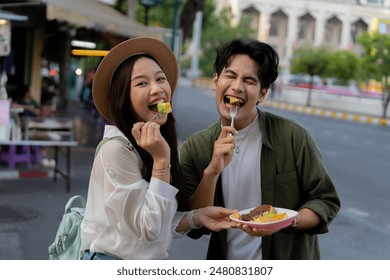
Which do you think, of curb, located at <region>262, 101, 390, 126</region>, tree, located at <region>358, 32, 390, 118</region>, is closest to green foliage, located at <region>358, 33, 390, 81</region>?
tree, located at <region>358, 32, 390, 118</region>

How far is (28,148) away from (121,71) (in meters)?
7.56

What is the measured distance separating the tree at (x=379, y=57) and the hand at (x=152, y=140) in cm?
Answer: 2536

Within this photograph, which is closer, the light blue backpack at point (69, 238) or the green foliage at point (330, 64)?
the light blue backpack at point (69, 238)

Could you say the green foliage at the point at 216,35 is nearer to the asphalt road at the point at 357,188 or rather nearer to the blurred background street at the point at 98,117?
the blurred background street at the point at 98,117

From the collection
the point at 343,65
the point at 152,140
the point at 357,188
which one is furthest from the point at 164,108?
the point at 343,65

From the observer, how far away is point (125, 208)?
6.39 ft

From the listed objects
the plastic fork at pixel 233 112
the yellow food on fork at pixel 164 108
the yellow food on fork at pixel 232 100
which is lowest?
the plastic fork at pixel 233 112

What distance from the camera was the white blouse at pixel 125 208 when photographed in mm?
1931

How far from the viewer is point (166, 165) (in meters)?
1.98

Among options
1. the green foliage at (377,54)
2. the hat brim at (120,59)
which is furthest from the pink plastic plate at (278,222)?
the green foliage at (377,54)

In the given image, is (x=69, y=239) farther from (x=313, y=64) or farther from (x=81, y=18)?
(x=313, y=64)

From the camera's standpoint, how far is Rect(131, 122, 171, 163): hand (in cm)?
192

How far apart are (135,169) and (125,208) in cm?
13
